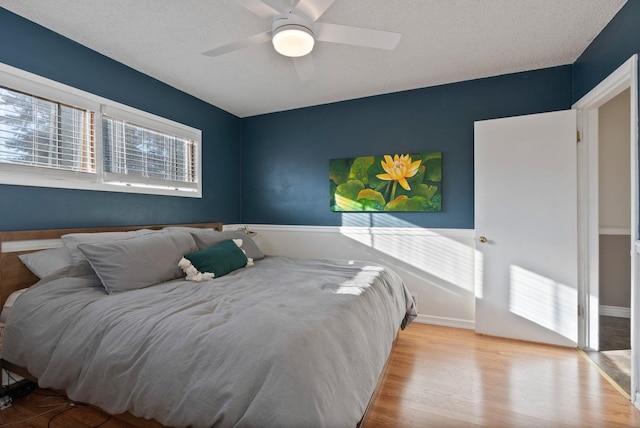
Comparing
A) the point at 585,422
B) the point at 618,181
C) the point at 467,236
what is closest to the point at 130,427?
the point at 585,422

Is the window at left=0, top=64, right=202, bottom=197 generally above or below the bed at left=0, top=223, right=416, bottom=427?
above

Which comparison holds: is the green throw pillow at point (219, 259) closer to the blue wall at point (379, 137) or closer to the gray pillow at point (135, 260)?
the gray pillow at point (135, 260)

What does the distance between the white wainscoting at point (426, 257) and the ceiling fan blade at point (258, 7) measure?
240cm

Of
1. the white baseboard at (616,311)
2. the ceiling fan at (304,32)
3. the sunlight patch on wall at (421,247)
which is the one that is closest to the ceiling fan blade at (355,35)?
the ceiling fan at (304,32)

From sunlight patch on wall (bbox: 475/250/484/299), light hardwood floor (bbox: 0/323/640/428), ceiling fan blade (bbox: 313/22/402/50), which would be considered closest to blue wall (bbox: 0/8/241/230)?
light hardwood floor (bbox: 0/323/640/428)

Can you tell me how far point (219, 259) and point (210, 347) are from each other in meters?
1.26

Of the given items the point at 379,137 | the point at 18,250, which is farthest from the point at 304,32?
the point at 18,250

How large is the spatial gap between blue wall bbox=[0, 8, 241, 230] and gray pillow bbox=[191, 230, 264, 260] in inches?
28.5

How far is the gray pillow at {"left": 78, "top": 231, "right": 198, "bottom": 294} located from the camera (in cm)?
188

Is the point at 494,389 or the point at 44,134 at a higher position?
the point at 44,134

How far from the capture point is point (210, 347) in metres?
1.18

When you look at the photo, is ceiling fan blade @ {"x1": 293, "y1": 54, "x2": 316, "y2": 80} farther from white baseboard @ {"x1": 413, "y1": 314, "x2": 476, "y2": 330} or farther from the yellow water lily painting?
white baseboard @ {"x1": 413, "y1": 314, "x2": 476, "y2": 330}

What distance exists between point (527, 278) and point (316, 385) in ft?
8.39

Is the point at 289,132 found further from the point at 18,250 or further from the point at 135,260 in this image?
the point at 18,250
